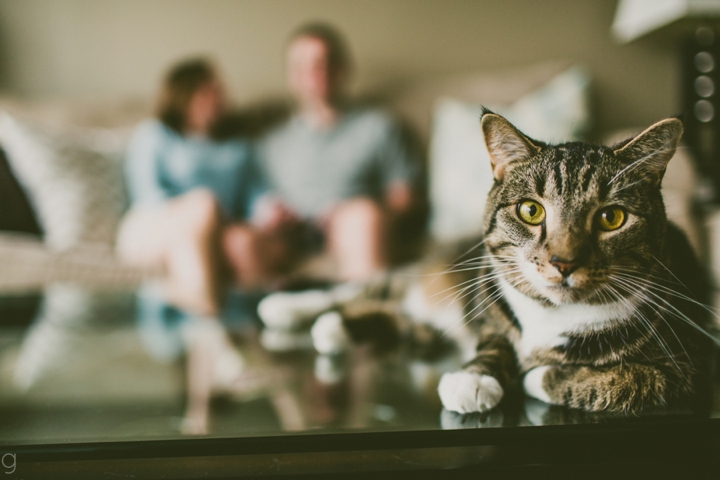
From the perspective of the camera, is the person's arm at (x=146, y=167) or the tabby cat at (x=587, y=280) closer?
the tabby cat at (x=587, y=280)

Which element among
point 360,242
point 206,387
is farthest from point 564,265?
point 360,242

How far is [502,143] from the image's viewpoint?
20.4 inches

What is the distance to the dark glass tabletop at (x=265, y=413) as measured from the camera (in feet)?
1.46

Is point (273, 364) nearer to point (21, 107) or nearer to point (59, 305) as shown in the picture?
point (59, 305)

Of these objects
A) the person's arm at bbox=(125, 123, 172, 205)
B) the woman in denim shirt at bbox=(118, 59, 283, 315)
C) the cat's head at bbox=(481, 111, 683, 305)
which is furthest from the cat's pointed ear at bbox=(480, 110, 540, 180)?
the person's arm at bbox=(125, 123, 172, 205)

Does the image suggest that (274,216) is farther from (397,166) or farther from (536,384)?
(536,384)

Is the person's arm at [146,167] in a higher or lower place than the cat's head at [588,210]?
higher

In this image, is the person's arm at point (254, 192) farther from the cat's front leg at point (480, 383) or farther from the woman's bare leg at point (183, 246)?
the cat's front leg at point (480, 383)

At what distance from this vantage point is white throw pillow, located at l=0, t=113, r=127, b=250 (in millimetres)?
1617

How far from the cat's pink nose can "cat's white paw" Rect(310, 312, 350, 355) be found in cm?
42

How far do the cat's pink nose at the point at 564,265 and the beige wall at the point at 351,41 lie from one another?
1.89m

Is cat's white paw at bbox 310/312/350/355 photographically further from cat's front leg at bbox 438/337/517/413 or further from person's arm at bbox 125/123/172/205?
person's arm at bbox 125/123/172/205

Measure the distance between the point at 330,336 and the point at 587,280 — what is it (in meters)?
0.44

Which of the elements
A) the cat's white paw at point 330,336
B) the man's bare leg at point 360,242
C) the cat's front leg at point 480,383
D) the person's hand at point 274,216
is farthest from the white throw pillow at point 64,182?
the cat's front leg at point 480,383
